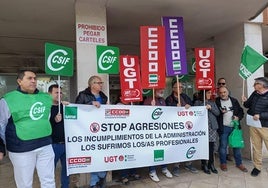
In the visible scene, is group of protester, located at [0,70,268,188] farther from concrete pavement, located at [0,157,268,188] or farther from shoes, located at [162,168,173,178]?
concrete pavement, located at [0,157,268,188]

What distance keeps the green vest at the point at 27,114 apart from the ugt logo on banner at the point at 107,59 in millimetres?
1262

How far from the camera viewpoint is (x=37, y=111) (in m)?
2.72

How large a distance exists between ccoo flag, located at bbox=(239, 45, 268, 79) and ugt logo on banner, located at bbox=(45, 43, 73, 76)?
2.98 metres

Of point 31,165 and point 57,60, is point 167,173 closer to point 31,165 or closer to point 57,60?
point 31,165

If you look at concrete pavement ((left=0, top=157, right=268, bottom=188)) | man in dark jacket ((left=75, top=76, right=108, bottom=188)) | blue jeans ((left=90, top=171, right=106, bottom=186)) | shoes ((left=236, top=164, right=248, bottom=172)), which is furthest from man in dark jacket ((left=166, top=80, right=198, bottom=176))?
blue jeans ((left=90, top=171, right=106, bottom=186))

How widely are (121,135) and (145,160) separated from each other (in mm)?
568

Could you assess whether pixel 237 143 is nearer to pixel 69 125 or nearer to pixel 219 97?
pixel 219 97

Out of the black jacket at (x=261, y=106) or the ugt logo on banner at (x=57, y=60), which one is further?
the black jacket at (x=261, y=106)

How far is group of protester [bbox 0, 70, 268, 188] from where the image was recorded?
2.62 metres

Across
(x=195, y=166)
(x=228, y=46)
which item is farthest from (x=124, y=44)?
(x=195, y=166)

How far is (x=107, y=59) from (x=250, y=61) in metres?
2.50

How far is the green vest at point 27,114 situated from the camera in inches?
103

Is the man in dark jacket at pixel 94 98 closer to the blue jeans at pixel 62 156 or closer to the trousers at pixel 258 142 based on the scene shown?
the blue jeans at pixel 62 156

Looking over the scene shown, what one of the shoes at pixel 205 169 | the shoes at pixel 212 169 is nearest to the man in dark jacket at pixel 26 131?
the shoes at pixel 205 169
